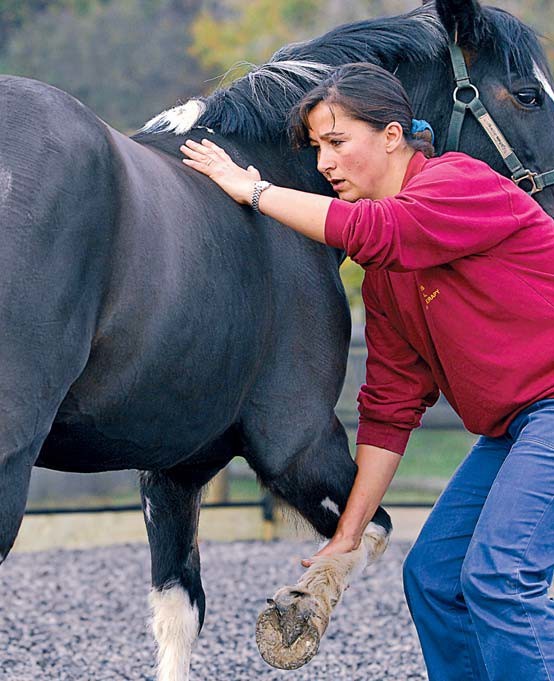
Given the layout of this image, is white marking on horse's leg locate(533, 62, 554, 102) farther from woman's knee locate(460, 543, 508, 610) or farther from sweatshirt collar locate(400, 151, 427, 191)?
woman's knee locate(460, 543, 508, 610)

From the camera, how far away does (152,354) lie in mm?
2389

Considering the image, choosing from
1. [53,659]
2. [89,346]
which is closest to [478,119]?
[89,346]

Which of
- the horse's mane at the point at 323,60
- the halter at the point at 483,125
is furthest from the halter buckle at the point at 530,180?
the horse's mane at the point at 323,60

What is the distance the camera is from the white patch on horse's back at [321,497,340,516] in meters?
2.98

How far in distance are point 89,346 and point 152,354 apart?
195 millimetres

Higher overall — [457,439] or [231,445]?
[231,445]

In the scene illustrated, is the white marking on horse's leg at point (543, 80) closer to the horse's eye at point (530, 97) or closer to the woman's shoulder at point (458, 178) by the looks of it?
the horse's eye at point (530, 97)

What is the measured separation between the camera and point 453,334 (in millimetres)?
2707

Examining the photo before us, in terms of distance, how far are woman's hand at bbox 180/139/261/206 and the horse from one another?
33 millimetres

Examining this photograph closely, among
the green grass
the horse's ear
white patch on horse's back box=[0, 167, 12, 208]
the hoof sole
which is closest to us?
white patch on horse's back box=[0, 167, 12, 208]

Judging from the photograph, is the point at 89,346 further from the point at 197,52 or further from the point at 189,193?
the point at 197,52

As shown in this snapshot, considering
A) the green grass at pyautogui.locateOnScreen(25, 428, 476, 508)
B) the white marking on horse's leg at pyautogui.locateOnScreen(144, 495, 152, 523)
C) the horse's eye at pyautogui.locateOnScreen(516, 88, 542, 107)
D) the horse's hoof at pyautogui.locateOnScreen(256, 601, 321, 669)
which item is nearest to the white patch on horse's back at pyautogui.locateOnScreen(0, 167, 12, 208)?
the horse's hoof at pyautogui.locateOnScreen(256, 601, 321, 669)

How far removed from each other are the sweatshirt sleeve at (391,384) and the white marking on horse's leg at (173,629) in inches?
32.8

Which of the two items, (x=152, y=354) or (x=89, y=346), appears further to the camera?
(x=152, y=354)
